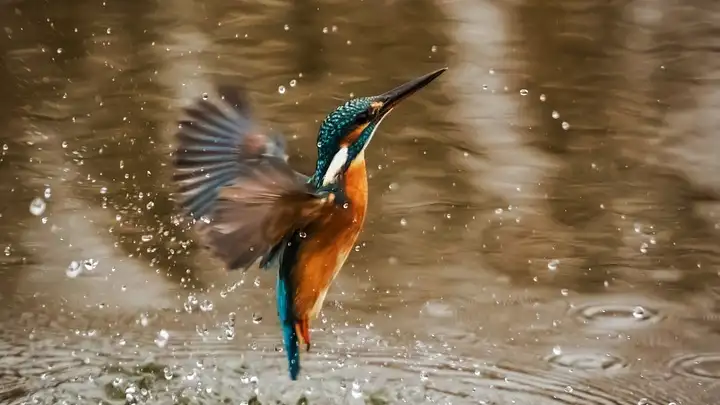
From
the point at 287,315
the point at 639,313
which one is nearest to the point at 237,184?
the point at 287,315

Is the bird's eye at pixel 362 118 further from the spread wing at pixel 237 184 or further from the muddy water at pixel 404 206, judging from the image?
the muddy water at pixel 404 206

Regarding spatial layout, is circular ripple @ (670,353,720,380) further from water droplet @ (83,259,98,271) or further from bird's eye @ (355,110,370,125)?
water droplet @ (83,259,98,271)

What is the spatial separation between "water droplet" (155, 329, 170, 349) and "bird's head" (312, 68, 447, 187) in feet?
2.97

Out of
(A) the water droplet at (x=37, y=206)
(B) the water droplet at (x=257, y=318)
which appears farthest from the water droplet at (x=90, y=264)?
(B) the water droplet at (x=257, y=318)

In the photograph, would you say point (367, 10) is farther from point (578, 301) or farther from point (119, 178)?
point (578, 301)

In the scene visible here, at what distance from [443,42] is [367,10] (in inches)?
20.6

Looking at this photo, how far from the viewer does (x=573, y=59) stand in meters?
4.77

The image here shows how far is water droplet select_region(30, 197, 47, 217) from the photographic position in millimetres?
3297

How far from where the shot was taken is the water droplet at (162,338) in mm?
2609

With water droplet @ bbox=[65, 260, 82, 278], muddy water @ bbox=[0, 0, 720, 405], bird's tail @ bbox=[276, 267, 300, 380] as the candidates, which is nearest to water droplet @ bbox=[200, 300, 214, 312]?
muddy water @ bbox=[0, 0, 720, 405]

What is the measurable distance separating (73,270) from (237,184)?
1.38 meters

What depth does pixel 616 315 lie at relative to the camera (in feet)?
9.09

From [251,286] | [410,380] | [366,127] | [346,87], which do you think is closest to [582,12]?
[346,87]

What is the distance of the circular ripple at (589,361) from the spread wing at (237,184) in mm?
931
